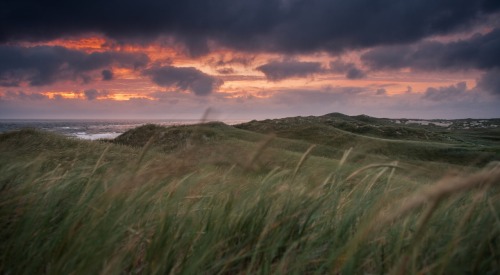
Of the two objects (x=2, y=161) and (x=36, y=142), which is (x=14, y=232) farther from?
(x=36, y=142)

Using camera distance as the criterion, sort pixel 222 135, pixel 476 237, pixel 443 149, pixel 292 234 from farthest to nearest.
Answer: pixel 443 149
pixel 222 135
pixel 292 234
pixel 476 237

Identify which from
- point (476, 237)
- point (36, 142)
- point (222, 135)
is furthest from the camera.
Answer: point (222, 135)

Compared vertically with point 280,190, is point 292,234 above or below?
below

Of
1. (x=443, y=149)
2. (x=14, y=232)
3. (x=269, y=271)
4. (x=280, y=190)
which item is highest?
(x=280, y=190)

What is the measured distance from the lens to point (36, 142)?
19.6 m

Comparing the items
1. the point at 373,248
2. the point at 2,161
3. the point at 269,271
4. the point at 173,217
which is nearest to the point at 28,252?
the point at 173,217

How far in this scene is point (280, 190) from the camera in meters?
3.05

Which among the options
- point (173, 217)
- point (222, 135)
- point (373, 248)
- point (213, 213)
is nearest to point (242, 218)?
point (213, 213)

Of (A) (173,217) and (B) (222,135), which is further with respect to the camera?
(B) (222,135)

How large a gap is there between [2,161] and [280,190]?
3.59 meters

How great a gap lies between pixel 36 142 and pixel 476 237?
21.5 meters

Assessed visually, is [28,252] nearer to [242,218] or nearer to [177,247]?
[177,247]

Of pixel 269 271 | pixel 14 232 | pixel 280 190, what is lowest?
pixel 269 271

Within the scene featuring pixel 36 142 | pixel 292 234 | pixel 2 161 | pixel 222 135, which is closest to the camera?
pixel 292 234
